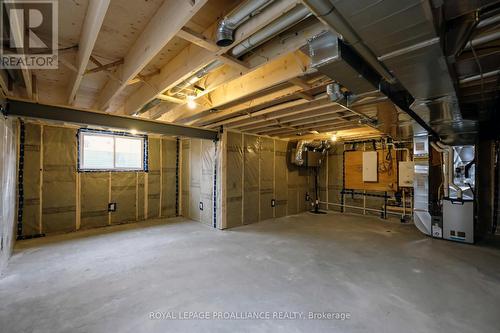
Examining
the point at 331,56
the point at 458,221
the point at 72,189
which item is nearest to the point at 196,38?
the point at 331,56

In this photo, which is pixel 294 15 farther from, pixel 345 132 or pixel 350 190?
pixel 350 190

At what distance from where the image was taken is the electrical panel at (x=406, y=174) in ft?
16.7

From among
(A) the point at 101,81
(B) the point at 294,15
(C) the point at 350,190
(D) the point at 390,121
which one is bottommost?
(C) the point at 350,190

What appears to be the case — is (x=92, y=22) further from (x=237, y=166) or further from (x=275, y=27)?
(x=237, y=166)

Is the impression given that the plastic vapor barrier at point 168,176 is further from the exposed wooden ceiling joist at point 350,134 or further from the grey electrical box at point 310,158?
the grey electrical box at point 310,158

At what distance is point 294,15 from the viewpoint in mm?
1339

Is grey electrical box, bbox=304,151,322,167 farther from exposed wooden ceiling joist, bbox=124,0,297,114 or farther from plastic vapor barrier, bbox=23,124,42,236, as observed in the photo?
plastic vapor barrier, bbox=23,124,42,236

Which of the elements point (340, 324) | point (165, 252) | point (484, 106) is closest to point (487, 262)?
point (484, 106)

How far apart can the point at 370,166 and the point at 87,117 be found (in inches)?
247

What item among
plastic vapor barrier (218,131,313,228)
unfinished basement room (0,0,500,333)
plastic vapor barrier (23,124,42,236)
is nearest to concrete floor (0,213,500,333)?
unfinished basement room (0,0,500,333)

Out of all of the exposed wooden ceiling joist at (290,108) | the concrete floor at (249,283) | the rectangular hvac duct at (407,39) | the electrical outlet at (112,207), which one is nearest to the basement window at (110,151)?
the electrical outlet at (112,207)

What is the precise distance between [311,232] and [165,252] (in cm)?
272

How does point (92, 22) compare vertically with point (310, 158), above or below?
above

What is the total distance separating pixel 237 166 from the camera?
4.95 m
